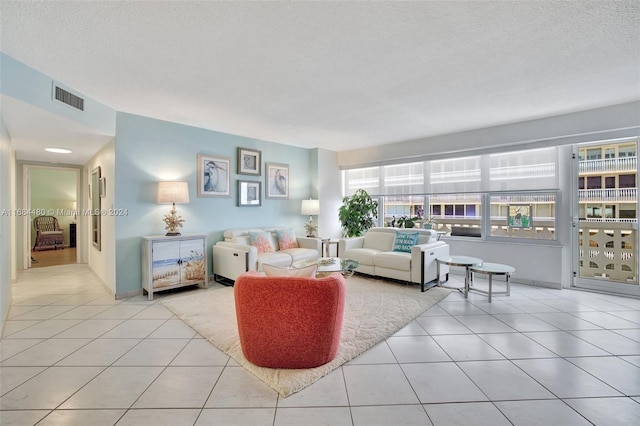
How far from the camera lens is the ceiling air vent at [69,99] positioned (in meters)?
3.09

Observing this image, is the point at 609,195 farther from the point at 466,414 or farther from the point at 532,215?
the point at 466,414

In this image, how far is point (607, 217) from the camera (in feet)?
14.0

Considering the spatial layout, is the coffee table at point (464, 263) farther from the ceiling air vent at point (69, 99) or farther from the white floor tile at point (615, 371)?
the ceiling air vent at point (69, 99)

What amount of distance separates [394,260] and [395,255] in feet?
0.31

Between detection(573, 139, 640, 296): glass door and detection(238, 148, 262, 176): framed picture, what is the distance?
17.3 ft

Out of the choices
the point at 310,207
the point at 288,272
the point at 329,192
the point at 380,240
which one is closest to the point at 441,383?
the point at 288,272

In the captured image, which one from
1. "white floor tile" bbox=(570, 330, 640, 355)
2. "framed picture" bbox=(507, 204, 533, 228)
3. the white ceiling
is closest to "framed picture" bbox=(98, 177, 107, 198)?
the white ceiling

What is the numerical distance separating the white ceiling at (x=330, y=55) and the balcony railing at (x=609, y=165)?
0.87m

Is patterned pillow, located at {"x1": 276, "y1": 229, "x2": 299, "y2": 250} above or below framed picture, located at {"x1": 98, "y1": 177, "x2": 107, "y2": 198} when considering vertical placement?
below

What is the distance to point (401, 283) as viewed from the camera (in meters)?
4.72

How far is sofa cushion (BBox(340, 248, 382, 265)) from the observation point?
195 inches

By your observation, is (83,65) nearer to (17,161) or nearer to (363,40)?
(363,40)

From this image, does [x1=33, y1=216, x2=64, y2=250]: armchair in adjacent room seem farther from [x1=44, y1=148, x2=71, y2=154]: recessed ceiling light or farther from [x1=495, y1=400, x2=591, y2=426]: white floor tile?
[x1=495, y1=400, x2=591, y2=426]: white floor tile

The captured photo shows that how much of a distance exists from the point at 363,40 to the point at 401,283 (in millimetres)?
3612
